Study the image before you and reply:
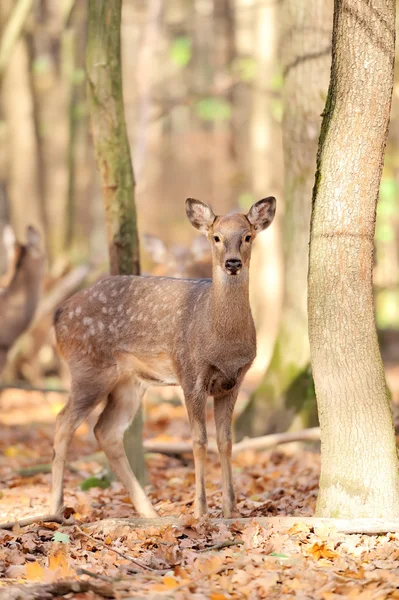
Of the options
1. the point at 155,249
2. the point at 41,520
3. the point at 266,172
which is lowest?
the point at 41,520

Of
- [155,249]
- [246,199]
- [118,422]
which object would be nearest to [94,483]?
[118,422]

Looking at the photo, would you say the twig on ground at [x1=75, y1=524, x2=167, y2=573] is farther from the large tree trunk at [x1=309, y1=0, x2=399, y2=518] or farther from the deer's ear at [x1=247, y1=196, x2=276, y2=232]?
the deer's ear at [x1=247, y1=196, x2=276, y2=232]

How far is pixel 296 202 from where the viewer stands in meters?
9.18

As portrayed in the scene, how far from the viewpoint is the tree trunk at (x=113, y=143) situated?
776cm

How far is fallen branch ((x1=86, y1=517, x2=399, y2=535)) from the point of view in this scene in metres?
5.68

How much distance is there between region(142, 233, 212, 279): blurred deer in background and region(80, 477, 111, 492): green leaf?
5349 millimetres

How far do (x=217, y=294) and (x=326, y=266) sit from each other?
1.07 meters

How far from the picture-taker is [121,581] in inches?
199

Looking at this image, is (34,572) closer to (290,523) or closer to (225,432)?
(290,523)

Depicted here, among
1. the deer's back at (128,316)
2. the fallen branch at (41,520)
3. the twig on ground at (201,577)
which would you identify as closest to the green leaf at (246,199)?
the deer's back at (128,316)

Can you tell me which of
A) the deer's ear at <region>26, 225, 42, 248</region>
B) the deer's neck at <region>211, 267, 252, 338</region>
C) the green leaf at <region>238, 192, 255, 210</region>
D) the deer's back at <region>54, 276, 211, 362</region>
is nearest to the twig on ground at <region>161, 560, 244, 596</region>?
the deer's neck at <region>211, 267, 252, 338</region>

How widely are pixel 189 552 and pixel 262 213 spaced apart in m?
2.51

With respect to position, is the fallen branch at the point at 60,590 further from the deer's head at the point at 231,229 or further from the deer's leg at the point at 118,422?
the deer's leg at the point at 118,422

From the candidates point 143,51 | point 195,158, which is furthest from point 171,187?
point 143,51
